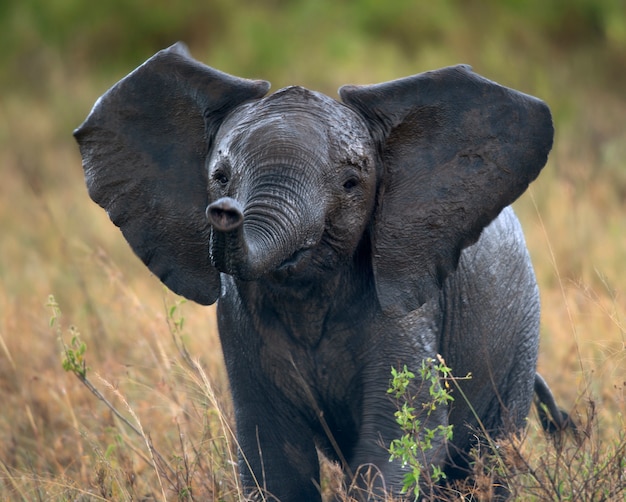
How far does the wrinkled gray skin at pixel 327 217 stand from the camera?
13.1 feet

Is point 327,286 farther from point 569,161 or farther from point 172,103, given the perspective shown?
point 569,161

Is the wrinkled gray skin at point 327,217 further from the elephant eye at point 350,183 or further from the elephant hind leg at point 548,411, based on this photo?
the elephant hind leg at point 548,411

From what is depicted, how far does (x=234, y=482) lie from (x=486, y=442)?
Answer: 971mm

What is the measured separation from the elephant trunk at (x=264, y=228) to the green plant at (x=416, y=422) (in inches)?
19.3

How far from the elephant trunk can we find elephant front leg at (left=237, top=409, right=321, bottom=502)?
78cm

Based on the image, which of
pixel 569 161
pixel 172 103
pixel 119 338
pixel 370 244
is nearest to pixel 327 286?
pixel 370 244

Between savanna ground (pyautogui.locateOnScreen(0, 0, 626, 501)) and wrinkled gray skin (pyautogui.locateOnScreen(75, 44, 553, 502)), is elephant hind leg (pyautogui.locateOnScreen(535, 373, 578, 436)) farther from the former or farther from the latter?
wrinkled gray skin (pyautogui.locateOnScreen(75, 44, 553, 502))

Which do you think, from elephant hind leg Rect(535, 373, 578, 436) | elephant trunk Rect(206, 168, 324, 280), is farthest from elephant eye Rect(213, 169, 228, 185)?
elephant hind leg Rect(535, 373, 578, 436)

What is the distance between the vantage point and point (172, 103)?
4.39 metres

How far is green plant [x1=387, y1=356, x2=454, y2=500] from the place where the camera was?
3.95 m

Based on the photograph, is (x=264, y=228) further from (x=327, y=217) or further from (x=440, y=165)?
(x=440, y=165)

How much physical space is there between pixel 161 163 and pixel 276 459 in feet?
3.50

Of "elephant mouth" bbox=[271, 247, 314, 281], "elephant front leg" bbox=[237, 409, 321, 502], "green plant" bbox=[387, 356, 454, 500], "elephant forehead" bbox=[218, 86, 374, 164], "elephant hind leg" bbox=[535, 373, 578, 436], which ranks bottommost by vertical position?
"elephant hind leg" bbox=[535, 373, 578, 436]

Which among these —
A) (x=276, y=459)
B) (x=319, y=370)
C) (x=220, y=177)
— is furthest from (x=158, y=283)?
(x=220, y=177)
